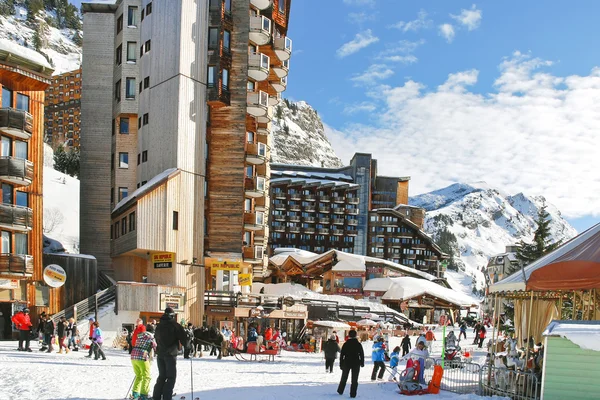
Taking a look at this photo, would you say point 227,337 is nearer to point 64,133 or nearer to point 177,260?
point 177,260

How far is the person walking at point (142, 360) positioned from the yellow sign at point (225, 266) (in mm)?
30964

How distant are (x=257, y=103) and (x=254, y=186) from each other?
6016mm

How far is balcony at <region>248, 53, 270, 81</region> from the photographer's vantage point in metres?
49.4

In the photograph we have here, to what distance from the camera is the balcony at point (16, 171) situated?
109 feet

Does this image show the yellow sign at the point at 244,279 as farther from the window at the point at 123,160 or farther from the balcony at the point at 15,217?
the balcony at the point at 15,217

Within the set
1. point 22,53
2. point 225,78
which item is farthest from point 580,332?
point 225,78

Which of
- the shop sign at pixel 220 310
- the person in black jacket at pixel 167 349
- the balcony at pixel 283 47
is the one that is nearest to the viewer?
the person in black jacket at pixel 167 349

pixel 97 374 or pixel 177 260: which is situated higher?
pixel 177 260

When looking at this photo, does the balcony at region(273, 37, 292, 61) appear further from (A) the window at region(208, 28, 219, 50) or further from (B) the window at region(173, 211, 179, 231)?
(B) the window at region(173, 211, 179, 231)

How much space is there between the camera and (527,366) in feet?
60.3

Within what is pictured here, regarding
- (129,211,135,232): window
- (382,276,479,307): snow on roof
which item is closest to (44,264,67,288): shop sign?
(129,211,135,232): window

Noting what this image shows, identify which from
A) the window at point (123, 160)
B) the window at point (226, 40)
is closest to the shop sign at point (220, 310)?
the window at point (123, 160)

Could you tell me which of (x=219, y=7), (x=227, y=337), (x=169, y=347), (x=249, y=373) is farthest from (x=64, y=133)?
(x=169, y=347)

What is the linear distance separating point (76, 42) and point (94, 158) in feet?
449
